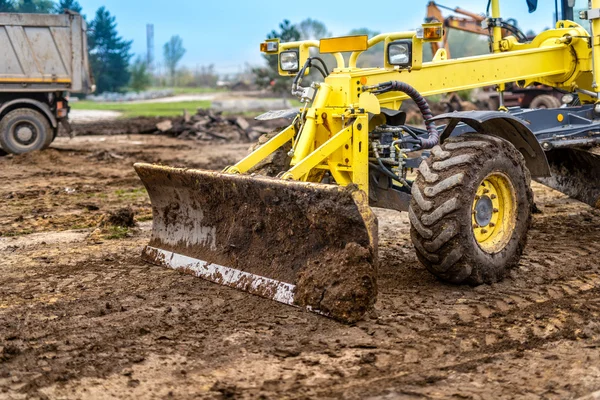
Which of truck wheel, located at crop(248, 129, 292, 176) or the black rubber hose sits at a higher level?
the black rubber hose

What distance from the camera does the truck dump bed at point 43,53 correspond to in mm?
15523

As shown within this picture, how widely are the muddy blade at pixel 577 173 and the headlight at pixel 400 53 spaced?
8.06 feet

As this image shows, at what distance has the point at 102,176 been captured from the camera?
13.1 metres

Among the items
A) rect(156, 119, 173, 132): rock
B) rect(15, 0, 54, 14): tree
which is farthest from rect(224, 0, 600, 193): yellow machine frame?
rect(15, 0, 54, 14): tree

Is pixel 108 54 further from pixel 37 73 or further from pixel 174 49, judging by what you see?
pixel 174 49

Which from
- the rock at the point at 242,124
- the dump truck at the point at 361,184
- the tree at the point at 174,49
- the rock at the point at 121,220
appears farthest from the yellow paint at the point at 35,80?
the tree at the point at 174,49

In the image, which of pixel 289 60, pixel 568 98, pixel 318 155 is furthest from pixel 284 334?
pixel 568 98

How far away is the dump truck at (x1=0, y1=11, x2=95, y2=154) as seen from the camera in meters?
15.5

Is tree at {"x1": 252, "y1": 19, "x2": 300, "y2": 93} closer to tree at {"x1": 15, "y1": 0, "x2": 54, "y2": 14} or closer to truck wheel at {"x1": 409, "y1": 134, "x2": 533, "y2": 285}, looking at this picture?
tree at {"x1": 15, "y1": 0, "x2": 54, "y2": 14}

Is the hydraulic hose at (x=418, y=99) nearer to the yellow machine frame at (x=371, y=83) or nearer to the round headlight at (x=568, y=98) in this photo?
the yellow machine frame at (x=371, y=83)

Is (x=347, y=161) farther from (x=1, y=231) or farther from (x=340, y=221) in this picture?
(x=1, y=231)

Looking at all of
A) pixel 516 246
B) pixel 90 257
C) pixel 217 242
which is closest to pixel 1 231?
pixel 90 257

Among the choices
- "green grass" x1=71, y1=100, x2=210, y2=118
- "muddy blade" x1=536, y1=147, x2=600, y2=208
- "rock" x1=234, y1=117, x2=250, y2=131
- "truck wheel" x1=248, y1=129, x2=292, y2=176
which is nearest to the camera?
"truck wheel" x1=248, y1=129, x2=292, y2=176

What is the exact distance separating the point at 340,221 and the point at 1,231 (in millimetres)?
4852
